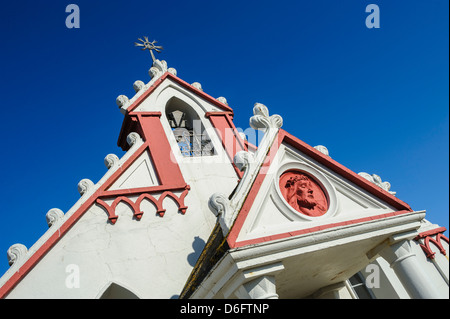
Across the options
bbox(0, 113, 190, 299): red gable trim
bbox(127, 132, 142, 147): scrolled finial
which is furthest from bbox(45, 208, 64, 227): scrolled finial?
bbox(127, 132, 142, 147): scrolled finial

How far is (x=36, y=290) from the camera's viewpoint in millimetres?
8367

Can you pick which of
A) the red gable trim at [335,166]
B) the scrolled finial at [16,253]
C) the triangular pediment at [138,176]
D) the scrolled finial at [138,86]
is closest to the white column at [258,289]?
the red gable trim at [335,166]

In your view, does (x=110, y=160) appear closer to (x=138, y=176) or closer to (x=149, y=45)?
(x=138, y=176)

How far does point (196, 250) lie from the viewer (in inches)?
385

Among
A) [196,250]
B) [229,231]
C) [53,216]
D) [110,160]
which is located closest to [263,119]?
[229,231]

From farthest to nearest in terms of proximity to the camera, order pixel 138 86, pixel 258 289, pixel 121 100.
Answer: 1. pixel 138 86
2. pixel 121 100
3. pixel 258 289

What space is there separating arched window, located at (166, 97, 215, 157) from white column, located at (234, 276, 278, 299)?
250 inches

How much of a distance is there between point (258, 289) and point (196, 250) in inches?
142

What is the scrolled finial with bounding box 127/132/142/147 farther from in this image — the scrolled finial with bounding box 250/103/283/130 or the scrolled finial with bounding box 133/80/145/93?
the scrolled finial with bounding box 250/103/283/130

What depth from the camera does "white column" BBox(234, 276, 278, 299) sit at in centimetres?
635

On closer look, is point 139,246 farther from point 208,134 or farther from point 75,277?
point 208,134
